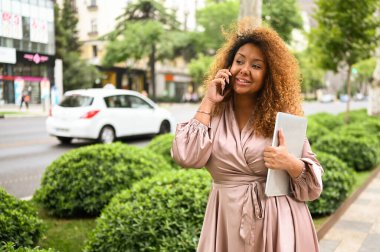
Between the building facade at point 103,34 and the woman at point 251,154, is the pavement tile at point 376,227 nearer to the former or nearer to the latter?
the woman at point 251,154

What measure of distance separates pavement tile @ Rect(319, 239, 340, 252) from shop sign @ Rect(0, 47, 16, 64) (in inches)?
134

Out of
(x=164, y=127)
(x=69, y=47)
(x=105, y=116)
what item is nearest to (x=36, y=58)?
(x=69, y=47)

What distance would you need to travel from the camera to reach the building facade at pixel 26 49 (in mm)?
3523

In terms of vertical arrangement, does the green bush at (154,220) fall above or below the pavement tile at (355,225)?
above

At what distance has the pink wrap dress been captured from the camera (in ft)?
6.41

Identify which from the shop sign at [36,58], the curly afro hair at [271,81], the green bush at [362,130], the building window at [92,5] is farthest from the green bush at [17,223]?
the green bush at [362,130]

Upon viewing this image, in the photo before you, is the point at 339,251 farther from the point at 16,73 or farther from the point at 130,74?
the point at 130,74

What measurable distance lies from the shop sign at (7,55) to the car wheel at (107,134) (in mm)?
4950

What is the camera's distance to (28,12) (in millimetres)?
3662

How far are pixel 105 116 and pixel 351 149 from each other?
472 cm

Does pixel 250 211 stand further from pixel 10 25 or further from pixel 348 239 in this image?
pixel 348 239

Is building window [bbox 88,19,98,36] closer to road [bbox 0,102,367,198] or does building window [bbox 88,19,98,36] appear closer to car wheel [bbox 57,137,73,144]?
road [bbox 0,102,367,198]

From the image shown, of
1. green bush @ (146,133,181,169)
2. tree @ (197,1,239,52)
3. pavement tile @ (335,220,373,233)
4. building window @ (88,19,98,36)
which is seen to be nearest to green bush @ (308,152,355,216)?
pavement tile @ (335,220,373,233)

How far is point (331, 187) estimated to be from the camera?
5.05m
